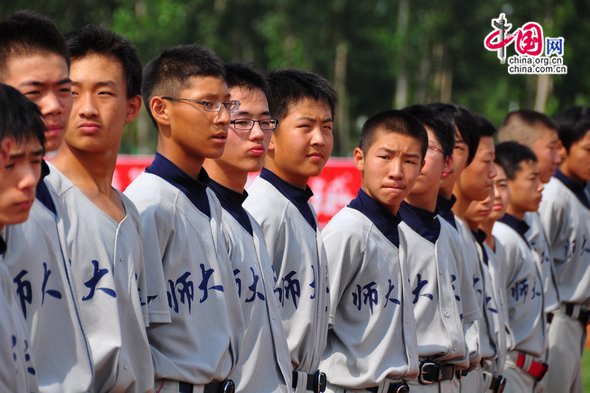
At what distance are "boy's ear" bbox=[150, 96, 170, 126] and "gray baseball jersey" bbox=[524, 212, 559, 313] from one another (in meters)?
4.19

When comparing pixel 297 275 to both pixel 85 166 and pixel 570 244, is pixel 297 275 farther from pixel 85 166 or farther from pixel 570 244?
pixel 570 244

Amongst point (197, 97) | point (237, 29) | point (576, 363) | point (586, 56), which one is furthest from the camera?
point (237, 29)

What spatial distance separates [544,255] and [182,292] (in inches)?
177

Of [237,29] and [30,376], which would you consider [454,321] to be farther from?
[237,29]

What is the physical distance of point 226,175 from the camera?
15.4ft

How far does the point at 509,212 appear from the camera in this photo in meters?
7.64

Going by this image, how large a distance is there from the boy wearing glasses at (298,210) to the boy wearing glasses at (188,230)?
56 cm

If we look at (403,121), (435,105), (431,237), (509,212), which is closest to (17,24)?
(403,121)

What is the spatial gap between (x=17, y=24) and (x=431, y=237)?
9.79 ft

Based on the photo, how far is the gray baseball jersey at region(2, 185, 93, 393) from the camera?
3.24 meters

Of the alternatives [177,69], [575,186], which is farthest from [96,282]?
[575,186]

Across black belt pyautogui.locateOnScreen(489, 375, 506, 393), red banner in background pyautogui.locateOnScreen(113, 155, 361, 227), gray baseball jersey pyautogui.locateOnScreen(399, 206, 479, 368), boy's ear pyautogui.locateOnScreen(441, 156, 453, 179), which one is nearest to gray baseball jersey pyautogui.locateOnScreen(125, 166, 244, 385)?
gray baseball jersey pyautogui.locateOnScreen(399, 206, 479, 368)

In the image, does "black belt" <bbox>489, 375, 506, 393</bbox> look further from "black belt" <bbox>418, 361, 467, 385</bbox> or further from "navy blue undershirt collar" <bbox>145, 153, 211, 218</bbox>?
"navy blue undershirt collar" <bbox>145, 153, 211, 218</bbox>

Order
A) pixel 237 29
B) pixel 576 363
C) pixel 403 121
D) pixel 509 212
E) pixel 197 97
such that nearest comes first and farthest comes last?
pixel 197 97 → pixel 403 121 → pixel 509 212 → pixel 576 363 → pixel 237 29
